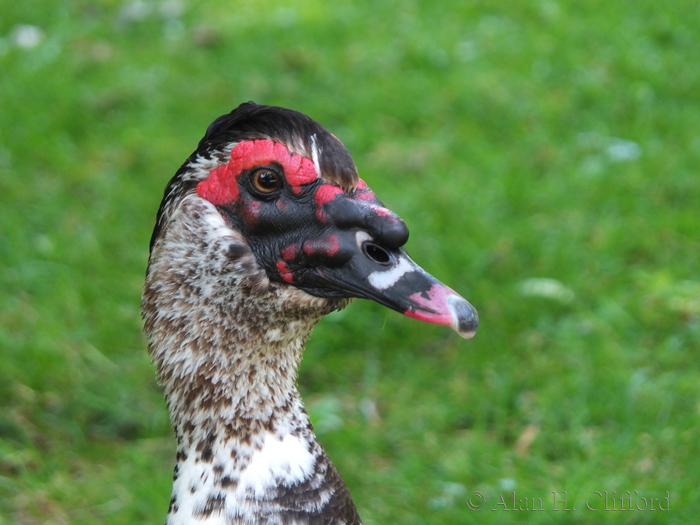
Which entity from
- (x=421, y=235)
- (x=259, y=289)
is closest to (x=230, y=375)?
(x=259, y=289)

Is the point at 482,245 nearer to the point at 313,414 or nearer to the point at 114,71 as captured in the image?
the point at 313,414

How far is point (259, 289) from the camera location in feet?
5.59

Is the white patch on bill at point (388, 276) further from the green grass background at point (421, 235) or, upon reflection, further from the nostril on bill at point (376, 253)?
the green grass background at point (421, 235)

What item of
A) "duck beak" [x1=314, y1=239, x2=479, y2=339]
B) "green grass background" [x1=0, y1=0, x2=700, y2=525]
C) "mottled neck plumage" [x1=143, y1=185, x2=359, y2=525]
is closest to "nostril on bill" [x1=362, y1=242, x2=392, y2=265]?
"duck beak" [x1=314, y1=239, x2=479, y2=339]

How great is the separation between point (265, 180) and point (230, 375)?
409mm

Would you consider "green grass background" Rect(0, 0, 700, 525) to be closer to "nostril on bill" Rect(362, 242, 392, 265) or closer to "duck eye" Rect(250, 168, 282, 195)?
"nostril on bill" Rect(362, 242, 392, 265)

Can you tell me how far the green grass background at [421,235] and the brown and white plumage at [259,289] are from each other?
1.13 m

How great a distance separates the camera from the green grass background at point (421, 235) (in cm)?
288

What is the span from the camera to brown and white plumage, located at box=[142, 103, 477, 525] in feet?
5.46

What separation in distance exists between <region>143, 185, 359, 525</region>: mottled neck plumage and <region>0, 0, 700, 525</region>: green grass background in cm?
110

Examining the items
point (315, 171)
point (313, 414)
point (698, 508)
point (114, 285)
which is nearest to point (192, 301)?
point (315, 171)

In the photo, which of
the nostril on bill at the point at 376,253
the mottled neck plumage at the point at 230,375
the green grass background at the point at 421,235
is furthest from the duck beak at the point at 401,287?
the green grass background at the point at 421,235

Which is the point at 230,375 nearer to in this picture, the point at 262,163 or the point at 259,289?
the point at 259,289

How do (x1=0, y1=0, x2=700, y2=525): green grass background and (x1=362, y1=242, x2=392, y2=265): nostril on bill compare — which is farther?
(x1=0, y1=0, x2=700, y2=525): green grass background
